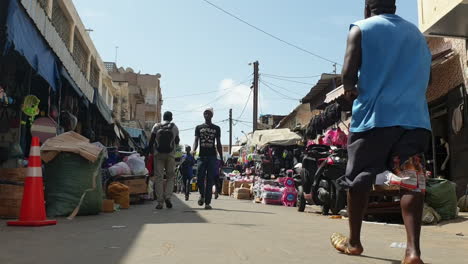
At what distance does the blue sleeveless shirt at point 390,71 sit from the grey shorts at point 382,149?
9 cm

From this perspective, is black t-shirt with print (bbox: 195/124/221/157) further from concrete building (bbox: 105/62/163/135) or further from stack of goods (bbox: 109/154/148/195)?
concrete building (bbox: 105/62/163/135)

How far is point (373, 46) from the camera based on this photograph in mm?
3320

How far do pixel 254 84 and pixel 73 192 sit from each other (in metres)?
23.4

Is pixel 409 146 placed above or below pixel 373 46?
below

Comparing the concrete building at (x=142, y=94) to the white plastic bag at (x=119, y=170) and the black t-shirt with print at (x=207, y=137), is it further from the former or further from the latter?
the black t-shirt with print at (x=207, y=137)

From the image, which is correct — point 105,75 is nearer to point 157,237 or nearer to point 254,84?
point 254,84

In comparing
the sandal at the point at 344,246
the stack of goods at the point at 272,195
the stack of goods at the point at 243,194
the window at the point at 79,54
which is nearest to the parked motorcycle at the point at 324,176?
the stack of goods at the point at 272,195

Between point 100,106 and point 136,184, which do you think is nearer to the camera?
point 136,184

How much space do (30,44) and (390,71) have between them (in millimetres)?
5363

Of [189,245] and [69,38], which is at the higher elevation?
[69,38]

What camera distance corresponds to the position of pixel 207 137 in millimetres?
9414

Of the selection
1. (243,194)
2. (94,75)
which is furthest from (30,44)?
(94,75)

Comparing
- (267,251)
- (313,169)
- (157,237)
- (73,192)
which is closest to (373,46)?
(267,251)

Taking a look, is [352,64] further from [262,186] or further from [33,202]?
[262,186]
